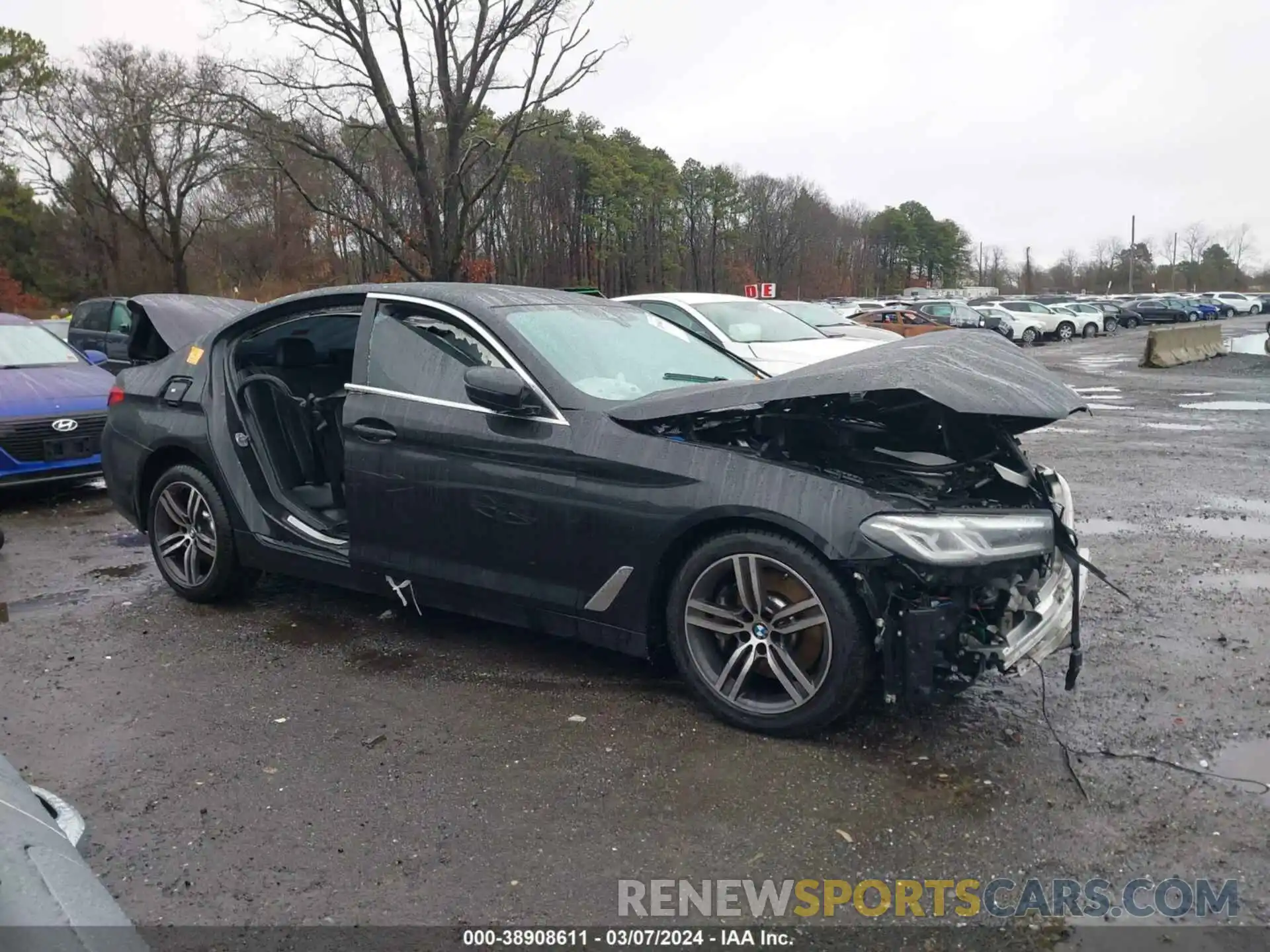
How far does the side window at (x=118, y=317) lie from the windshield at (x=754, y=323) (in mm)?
11131

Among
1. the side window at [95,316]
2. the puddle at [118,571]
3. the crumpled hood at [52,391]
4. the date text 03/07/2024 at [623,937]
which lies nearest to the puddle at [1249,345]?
the side window at [95,316]

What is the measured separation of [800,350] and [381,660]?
26.5 feet

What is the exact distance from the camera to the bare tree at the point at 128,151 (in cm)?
3625

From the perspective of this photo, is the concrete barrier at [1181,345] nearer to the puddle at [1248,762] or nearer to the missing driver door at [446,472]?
the puddle at [1248,762]

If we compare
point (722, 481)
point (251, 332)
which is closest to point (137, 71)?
point (251, 332)

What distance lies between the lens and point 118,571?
6410 millimetres

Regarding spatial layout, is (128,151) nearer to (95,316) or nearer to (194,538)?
(95,316)

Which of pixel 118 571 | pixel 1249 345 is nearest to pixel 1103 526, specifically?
pixel 118 571

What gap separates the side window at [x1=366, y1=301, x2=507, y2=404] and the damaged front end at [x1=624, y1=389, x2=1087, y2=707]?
99 cm

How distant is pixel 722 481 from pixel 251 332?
3.10 meters

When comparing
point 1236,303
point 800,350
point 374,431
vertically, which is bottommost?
point 374,431

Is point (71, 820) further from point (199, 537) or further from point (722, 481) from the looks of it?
point (199, 537)

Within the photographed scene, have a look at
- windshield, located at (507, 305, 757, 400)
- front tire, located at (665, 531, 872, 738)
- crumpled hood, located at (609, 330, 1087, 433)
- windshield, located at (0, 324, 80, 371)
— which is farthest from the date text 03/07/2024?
windshield, located at (0, 324, 80, 371)

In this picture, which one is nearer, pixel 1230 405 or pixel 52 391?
pixel 52 391
